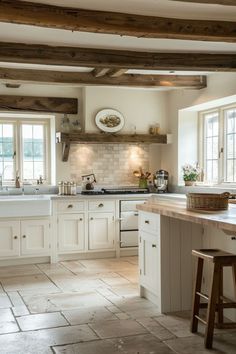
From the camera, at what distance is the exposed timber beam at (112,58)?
4259 mm

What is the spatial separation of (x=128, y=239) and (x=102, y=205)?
634 millimetres

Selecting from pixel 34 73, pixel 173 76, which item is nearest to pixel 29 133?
pixel 34 73

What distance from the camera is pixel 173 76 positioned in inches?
227

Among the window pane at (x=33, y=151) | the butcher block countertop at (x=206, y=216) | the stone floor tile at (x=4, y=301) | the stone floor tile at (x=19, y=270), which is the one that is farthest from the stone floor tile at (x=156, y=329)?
the window pane at (x=33, y=151)

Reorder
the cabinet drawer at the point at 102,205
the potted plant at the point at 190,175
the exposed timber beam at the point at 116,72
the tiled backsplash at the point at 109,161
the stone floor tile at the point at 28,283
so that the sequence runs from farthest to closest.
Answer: the tiled backsplash at the point at 109,161
the potted plant at the point at 190,175
the cabinet drawer at the point at 102,205
the exposed timber beam at the point at 116,72
the stone floor tile at the point at 28,283

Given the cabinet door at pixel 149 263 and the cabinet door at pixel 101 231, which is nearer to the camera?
the cabinet door at pixel 149 263

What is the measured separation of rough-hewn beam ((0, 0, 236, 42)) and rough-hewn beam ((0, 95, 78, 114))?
3.00 meters

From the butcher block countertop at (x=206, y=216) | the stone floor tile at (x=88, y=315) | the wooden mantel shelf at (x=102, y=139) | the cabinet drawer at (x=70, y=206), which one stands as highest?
the wooden mantel shelf at (x=102, y=139)

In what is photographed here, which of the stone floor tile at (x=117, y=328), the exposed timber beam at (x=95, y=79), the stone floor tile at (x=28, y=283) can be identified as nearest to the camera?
the stone floor tile at (x=117, y=328)

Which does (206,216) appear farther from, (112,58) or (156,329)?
(112,58)

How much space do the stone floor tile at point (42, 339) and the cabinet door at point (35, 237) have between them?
243cm

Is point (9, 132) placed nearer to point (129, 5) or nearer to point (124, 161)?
point (124, 161)

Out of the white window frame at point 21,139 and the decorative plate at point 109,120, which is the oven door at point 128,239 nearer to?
the white window frame at point 21,139

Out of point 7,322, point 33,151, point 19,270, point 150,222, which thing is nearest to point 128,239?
point 19,270
